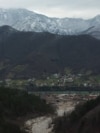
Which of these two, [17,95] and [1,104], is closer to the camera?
[1,104]

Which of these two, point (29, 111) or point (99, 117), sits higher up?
point (99, 117)

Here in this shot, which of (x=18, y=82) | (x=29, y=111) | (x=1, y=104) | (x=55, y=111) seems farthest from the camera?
(x=18, y=82)

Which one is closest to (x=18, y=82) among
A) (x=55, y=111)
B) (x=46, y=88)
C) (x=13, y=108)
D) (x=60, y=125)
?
(x=46, y=88)

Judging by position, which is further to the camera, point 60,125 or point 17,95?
point 17,95

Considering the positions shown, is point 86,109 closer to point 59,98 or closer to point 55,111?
point 55,111

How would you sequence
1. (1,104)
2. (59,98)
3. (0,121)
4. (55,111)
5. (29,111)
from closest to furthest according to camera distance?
1. (0,121)
2. (1,104)
3. (29,111)
4. (55,111)
5. (59,98)

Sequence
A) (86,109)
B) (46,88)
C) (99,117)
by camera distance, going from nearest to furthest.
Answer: (99,117), (86,109), (46,88)

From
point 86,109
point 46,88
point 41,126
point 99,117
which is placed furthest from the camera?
point 46,88

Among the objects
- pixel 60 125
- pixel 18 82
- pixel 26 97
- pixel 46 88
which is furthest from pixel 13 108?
pixel 18 82

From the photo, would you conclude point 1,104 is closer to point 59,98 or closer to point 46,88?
point 59,98
